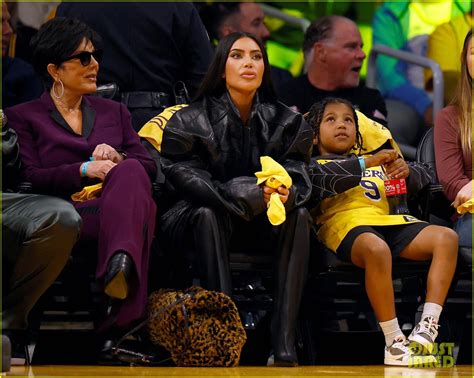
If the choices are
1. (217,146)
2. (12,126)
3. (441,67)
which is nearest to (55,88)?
(12,126)

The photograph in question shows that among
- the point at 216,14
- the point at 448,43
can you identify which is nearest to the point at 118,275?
the point at 216,14

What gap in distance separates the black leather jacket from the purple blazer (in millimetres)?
193

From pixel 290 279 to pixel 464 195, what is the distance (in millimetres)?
1015

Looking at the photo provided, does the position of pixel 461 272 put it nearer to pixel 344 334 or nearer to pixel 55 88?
pixel 344 334

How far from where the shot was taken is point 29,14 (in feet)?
22.0

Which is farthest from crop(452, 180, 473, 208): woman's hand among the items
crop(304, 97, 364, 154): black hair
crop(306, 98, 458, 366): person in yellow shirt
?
crop(304, 97, 364, 154): black hair

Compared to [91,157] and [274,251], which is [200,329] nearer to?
[274,251]

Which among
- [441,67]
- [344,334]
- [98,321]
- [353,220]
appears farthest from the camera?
[441,67]

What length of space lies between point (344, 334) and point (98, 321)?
1265 millimetres

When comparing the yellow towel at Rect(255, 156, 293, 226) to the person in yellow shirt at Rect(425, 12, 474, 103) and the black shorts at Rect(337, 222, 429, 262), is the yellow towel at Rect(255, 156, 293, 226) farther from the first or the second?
the person in yellow shirt at Rect(425, 12, 474, 103)

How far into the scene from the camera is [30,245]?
4.30m

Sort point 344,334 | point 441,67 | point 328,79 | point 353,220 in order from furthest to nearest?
point 441,67 < point 328,79 < point 344,334 < point 353,220

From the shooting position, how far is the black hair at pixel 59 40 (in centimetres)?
512
